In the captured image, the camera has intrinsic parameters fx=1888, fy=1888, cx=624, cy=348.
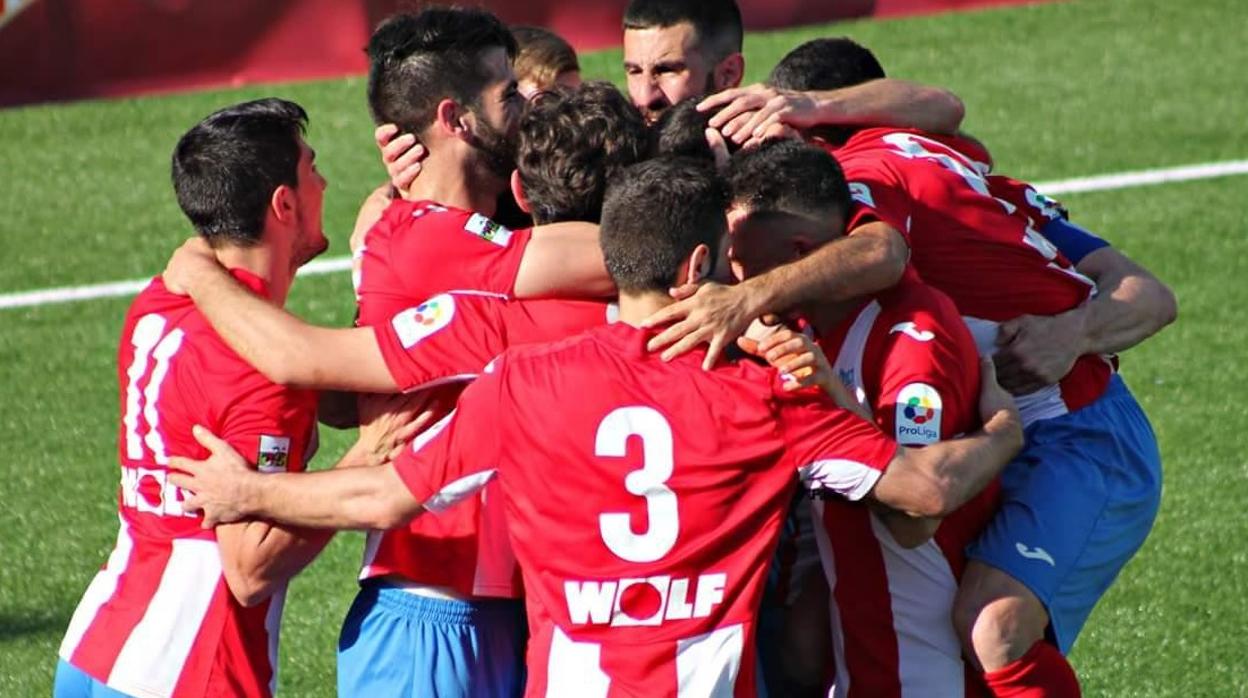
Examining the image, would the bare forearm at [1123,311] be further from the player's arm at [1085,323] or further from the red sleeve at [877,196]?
the red sleeve at [877,196]

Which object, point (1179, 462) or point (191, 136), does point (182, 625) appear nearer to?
point (191, 136)

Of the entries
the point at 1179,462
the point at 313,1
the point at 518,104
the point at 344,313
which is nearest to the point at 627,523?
the point at 518,104

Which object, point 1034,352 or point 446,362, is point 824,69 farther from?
→ point 446,362

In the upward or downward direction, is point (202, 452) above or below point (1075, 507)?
above

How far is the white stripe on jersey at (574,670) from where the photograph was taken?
442cm

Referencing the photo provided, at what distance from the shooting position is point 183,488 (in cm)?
478

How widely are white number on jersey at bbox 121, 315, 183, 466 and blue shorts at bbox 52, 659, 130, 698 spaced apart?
1.89 ft

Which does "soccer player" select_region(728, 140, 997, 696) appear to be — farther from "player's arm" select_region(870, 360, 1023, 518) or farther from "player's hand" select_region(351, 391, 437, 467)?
"player's hand" select_region(351, 391, 437, 467)

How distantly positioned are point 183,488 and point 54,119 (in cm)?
1008

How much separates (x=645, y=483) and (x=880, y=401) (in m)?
0.83

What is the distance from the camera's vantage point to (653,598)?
4379mm

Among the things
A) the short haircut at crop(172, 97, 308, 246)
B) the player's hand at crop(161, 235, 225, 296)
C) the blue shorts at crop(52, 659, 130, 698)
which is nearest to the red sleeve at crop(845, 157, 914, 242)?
the short haircut at crop(172, 97, 308, 246)

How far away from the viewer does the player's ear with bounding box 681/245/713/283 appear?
4430 millimetres

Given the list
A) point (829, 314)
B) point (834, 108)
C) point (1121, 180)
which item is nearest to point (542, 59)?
point (834, 108)
